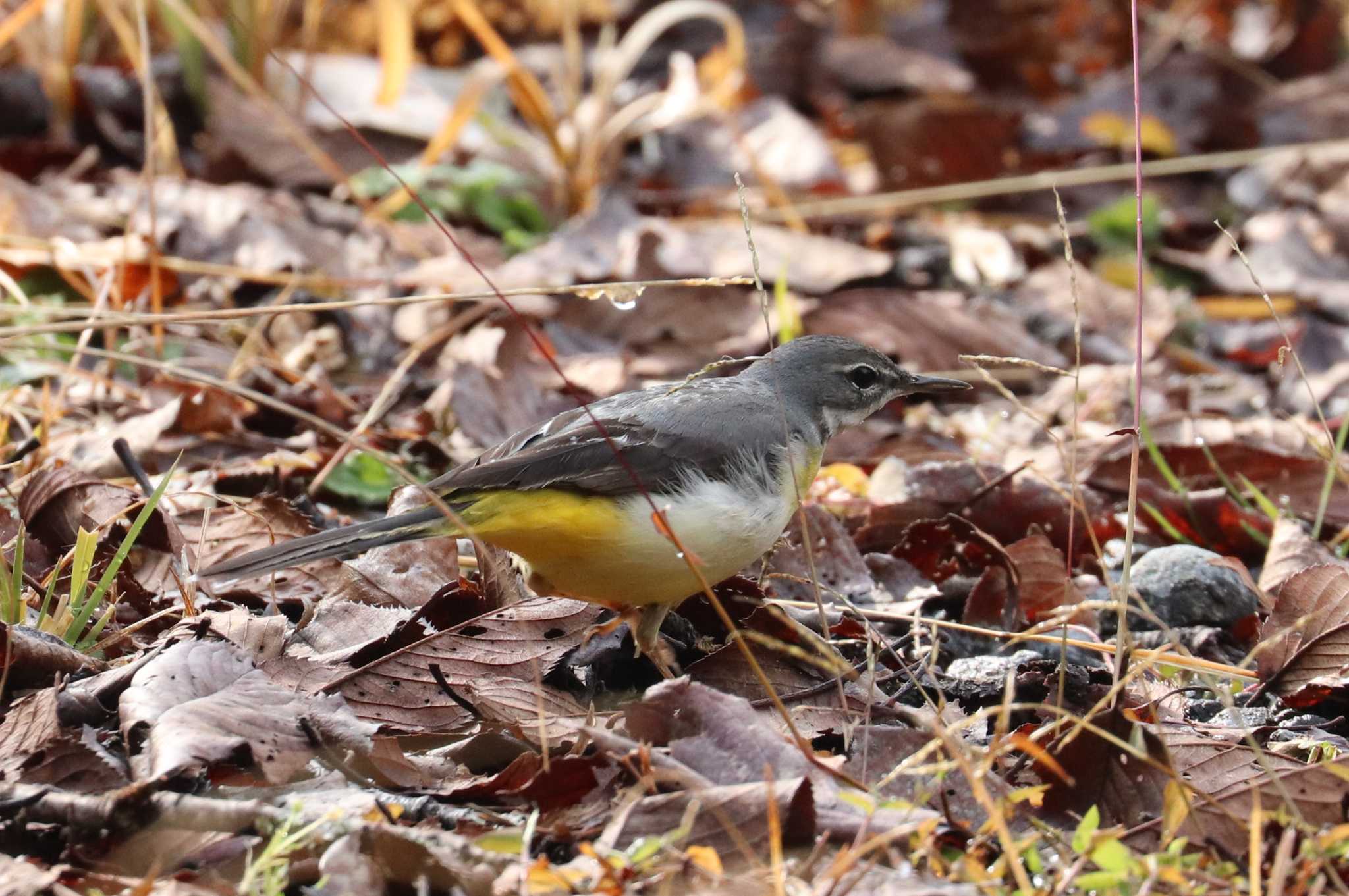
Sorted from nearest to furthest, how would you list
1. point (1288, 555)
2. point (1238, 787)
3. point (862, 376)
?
1. point (1238, 787)
2. point (1288, 555)
3. point (862, 376)

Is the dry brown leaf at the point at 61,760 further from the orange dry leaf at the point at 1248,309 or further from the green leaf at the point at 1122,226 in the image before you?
the green leaf at the point at 1122,226

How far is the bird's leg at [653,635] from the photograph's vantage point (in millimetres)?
3699

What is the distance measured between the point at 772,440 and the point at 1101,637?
1.19 meters

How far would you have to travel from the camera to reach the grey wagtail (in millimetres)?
3520

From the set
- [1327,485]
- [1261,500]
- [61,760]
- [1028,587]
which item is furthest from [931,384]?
[61,760]

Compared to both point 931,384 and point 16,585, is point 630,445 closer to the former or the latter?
point 931,384

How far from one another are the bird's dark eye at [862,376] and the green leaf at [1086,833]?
7.44 feet

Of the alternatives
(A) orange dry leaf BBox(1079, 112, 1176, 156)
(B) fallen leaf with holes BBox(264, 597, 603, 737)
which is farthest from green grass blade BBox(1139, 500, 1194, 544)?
(A) orange dry leaf BBox(1079, 112, 1176, 156)

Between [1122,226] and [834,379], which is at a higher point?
[834,379]

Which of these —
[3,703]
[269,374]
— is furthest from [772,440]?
[269,374]

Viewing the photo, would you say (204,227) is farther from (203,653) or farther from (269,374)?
(203,653)

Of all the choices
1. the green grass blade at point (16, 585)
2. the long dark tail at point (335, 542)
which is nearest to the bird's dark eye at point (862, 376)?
the long dark tail at point (335, 542)

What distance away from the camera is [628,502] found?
3.65 meters

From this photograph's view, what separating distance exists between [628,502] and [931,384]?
1493mm
